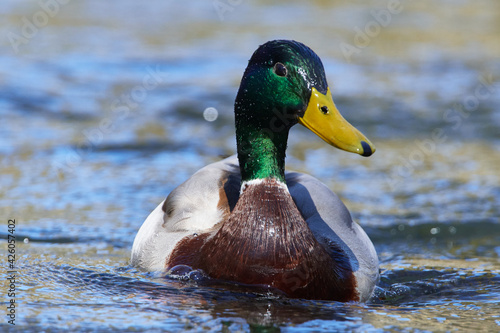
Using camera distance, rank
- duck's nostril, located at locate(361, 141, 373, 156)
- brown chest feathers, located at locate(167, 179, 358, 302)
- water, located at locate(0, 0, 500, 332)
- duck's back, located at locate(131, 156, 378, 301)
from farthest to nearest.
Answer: duck's back, located at locate(131, 156, 378, 301), water, located at locate(0, 0, 500, 332), brown chest feathers, located at locate(167, 179, 358, 302), duck's nostril, located at locate(361, 141, 373, 156)

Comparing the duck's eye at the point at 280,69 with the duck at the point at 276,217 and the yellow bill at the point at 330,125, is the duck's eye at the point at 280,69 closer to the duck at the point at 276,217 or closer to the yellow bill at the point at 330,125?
the duck at the point at 276,217

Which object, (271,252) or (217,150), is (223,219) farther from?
(217,150)

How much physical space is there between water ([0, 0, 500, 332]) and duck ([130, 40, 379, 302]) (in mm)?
126

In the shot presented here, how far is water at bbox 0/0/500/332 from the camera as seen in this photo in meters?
4.49

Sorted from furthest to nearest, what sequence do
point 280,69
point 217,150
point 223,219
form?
1. point 217,150
2. point 223,219
3. point 280,69

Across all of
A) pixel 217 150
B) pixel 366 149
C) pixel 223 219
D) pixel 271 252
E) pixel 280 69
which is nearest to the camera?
pixel 366 149

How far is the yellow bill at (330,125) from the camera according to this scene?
14.1ft

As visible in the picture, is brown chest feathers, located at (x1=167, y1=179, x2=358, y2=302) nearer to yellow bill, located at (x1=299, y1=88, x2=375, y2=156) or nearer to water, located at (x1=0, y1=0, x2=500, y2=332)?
water, located at (x1=0, y1=0, x2=500, y2=332)

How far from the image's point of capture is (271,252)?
4.36 metres

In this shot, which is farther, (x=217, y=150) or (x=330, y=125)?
(x=217, y=150)

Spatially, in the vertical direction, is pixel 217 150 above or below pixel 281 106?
above

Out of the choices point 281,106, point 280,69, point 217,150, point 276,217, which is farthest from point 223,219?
point 217,150

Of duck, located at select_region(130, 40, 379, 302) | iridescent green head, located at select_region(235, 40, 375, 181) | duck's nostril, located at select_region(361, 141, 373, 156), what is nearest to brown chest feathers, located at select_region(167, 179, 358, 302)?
duck, located at select_region(130, 40, 379, 302)

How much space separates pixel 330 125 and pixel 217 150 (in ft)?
14.9
